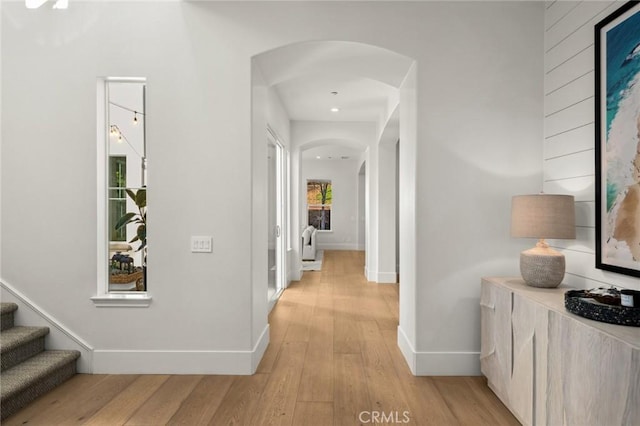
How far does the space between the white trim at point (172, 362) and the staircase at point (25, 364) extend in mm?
233

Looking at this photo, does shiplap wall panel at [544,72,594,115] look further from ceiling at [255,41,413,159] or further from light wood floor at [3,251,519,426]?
light wood floor at [3,251,519,426]

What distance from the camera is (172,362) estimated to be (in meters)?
2.90

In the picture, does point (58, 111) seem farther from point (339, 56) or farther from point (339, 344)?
point (339, 344)

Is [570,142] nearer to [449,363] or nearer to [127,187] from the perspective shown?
[449,363]

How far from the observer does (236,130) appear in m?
2.90

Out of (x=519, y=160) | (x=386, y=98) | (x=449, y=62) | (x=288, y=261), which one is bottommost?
(x=288, y=261)

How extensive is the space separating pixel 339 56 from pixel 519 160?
166cm

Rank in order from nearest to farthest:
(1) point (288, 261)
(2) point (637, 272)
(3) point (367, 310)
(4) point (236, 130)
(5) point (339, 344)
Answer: (2) point (637, 272), (4) point (236, 130), (5) point (339, 344), (3) point (367, 310), (1) point (288, 261)

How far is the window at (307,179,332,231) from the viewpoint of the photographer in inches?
493

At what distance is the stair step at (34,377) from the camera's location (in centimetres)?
234

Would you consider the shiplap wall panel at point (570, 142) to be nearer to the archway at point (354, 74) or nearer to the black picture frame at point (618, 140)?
the black picture frame at point (618, 140)

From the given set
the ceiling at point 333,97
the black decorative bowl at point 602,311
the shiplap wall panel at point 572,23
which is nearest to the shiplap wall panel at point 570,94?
the shiplap wall panel at point 572,23

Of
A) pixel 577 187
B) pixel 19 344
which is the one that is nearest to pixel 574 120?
pixel 577 187

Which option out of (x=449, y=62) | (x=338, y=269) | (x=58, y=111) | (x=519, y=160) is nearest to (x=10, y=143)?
(x=58, y=111)
